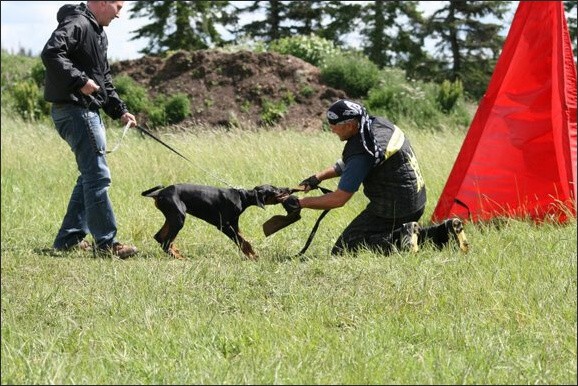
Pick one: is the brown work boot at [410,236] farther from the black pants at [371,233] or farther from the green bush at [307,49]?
the green bush at [307,49]

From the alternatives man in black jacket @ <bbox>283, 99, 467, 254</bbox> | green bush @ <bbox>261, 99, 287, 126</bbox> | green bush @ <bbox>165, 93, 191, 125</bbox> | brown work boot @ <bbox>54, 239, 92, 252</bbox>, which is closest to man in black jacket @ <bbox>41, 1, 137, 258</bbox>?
brown work boot @ <bbox>54, 239, 92, 252</bbox>

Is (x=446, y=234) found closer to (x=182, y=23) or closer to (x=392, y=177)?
(x=392, y=177)

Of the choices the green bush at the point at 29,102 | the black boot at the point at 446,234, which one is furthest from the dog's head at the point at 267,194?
the green bush at the point at 29,102

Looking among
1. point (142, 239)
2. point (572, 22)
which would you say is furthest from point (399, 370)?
point (572, 22)

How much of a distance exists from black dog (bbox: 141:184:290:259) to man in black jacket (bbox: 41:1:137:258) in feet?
1.41

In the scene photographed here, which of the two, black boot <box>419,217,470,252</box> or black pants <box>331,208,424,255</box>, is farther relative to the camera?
black pants <box>331,208,424,255</box>

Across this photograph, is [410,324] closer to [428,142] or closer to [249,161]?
[249,161]

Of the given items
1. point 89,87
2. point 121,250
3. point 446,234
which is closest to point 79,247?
point 121,250

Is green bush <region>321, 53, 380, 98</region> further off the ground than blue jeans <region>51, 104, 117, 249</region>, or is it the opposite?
blue jeans <region>51, 104, 117, 249</region>

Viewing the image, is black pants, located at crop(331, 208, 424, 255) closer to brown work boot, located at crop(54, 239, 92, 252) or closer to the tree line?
brown work boot, located at crop(54, 239, 92, 252)

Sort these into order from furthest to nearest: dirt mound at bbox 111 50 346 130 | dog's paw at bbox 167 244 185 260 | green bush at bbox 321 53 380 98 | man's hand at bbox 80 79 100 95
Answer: green bush at bbox 321 53 380 98 < dirt mound at bbox 111 50 346 130 < dog's paw at bbox 167 244 185 260 < man's hand at bbox 80 79 100 95

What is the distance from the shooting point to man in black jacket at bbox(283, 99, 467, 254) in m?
5.75

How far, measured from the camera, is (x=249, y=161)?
31.5 feet

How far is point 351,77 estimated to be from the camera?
16844mm
